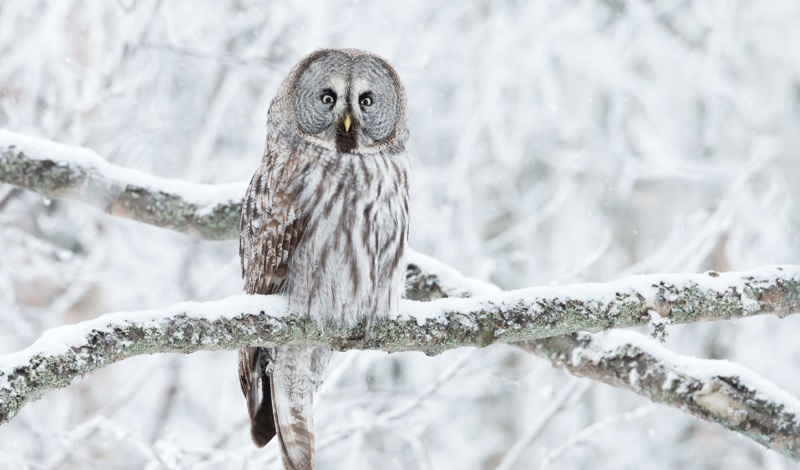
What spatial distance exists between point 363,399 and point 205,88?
10.9ft

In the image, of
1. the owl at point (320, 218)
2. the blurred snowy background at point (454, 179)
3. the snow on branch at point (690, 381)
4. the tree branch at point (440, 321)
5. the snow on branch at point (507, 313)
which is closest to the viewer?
the tree branch at point (440, 321)

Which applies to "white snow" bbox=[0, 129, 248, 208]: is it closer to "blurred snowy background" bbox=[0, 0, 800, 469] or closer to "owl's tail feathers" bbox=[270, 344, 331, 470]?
"owl's tail feathers" bbox=[270, 344, 331, 470]

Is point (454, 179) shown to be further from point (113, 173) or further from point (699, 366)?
point (699, 366)

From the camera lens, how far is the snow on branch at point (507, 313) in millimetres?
2342

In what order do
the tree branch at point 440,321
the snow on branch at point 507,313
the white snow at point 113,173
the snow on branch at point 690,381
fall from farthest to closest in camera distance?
the white snow at point 113,173 → the snow on branch at point 690,381 → the snow on branch at point 507,313 → the tree branch at point 440,321

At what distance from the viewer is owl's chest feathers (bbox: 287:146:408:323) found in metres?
2.88

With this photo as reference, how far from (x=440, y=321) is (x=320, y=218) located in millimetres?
576

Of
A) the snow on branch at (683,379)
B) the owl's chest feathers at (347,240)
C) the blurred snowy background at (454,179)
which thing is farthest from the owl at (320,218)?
the blurred snowy background at (454,179)

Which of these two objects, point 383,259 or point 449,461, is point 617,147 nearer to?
point 449,461

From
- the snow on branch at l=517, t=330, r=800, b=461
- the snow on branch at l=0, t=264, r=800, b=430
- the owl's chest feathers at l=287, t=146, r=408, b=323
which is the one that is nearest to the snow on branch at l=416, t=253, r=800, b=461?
the snow on branch at l=517, t=330, r=800, b=461

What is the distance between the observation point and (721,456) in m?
8.20

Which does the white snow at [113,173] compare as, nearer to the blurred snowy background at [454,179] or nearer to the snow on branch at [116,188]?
the snow on branch at [116,188]

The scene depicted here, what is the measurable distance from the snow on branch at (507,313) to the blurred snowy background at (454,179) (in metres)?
1.37

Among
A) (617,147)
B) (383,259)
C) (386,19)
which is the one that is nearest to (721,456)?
(617,147)
